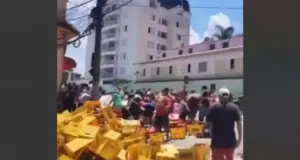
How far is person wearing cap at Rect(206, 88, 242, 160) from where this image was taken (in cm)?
449

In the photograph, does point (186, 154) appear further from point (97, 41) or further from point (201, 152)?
point (97, 41)

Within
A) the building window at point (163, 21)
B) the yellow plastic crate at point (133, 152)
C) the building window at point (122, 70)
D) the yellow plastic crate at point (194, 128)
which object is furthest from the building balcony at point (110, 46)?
the yellow plastic crate at point (133, 152)

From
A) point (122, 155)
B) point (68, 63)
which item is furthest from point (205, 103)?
point (122, 155)

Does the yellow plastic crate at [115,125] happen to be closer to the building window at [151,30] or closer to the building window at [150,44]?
the building window at [150,44]

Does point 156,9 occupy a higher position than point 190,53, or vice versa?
point 156,9

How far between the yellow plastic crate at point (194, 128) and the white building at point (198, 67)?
56.8 feet

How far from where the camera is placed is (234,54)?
2853 centimetres
